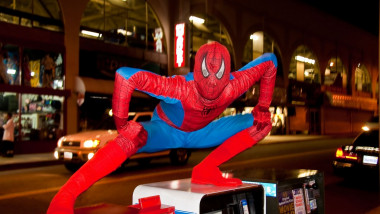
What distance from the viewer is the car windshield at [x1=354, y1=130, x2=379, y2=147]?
34.4ft

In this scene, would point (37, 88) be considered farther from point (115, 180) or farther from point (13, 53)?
point (115, 180)

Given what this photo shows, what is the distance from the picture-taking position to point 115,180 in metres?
11.6

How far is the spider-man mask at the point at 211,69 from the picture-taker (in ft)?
9.11

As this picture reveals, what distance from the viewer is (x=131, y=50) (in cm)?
2383

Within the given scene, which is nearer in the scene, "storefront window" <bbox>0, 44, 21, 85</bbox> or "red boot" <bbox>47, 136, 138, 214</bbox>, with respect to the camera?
"red boot" <bbox>47, 136, 138, 214</bbox>

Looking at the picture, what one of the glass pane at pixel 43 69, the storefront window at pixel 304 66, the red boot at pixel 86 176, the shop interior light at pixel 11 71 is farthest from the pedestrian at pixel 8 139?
the storefront window at pixel 304 66

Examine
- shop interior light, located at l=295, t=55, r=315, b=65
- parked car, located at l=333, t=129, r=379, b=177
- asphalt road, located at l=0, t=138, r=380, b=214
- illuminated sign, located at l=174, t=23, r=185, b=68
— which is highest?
shop interior light, located at l=295, t=55, r=315, b=65

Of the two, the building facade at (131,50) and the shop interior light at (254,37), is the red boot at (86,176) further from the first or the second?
the shop interior light at (254,37)

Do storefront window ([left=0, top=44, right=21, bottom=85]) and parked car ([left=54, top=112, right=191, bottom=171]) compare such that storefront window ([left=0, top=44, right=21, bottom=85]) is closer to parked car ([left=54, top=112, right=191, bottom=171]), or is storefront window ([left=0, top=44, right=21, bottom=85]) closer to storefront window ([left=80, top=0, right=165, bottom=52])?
storefront window ([left=80, top=0, right=165, bottom=52])

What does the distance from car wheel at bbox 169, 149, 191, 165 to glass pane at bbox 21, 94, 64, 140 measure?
7.26 meters

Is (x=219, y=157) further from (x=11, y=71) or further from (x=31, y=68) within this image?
(x=31, y=68)

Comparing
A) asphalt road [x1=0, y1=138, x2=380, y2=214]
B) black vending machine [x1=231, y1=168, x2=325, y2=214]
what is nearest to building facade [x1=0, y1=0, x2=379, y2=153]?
asphalt road [x1=0, y1=138, x2=380, y2=214]

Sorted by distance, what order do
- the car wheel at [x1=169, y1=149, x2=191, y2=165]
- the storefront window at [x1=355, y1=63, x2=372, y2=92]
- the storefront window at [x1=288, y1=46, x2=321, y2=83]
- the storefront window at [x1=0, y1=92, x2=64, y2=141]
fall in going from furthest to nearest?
the storefront window at [x1=355, y1=63, x2=372, y2=92]
the storefront window at [x1=288, y1=46, x2=321, y2=83]
the storefront window at [x1=0, y1=92, x2=64, y2=141]
the car wheel at [x1=169, y1=149, x2=191, y2=165]

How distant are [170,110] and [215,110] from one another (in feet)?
1.01
